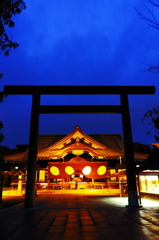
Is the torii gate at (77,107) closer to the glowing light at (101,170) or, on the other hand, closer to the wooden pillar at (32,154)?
the wooden pillar at (32,154)

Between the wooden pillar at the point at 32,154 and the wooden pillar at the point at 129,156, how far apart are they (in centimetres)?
408

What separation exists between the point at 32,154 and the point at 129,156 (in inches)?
170

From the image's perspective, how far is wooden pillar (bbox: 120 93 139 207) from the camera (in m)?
7.83

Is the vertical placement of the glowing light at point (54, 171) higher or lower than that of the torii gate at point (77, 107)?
lower

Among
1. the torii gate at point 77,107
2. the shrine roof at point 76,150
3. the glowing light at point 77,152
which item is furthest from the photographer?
the glowing light at point 77,152

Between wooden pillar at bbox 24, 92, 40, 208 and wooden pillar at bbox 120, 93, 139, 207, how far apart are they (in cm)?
408

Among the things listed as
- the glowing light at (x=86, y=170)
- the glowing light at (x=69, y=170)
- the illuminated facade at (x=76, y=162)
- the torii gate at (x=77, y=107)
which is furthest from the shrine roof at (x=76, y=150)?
the torii gate at (x=77, y=107)

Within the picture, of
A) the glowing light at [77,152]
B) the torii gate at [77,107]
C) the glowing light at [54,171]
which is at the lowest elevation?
the glowing light at [54,171]

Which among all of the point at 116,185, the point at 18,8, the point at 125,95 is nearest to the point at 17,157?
the point at 116,185

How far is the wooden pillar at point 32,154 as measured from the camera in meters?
7.97

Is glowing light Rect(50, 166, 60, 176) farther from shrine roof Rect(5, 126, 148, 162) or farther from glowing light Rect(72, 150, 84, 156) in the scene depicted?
glowing light Rect(72, 150, 84, 156)

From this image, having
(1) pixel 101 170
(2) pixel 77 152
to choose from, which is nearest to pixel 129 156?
(1) pixel 101 170

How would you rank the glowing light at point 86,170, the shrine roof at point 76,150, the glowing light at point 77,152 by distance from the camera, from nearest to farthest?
the glowing light at point 86,170, the shrine roof at point 76,150, the glowing light at point 77,152

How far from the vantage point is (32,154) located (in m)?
8.42
